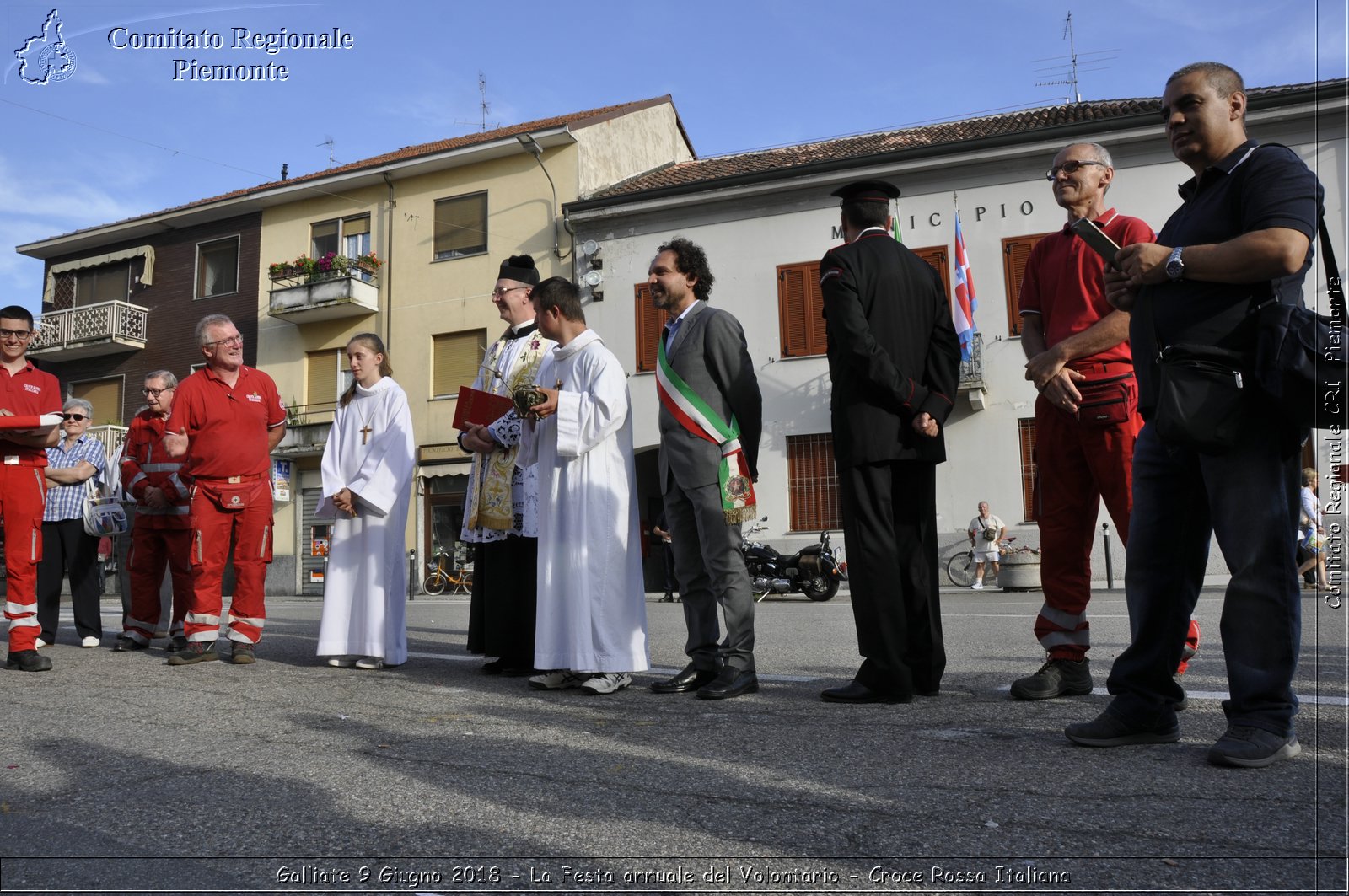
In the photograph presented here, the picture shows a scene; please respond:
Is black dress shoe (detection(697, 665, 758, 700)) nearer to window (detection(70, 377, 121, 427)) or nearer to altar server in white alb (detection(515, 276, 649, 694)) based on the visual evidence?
altar server in white alb (detection(515, 276, 649, 694))

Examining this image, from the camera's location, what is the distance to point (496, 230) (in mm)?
25281

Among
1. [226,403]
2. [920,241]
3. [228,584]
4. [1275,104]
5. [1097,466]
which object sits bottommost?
[228,584]

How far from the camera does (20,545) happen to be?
6.02 m

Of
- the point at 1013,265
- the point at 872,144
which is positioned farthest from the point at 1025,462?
the point at 872,144

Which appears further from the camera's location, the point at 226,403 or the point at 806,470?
the point at 806,470

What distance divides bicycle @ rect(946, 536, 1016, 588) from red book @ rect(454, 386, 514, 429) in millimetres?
14770

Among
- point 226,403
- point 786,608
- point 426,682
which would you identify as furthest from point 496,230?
point 426,682

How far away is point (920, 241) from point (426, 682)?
1771cm

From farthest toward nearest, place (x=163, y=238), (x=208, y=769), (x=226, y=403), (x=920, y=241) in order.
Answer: (x=163, y=238) → (x=920, y=241) → (x=226, y=403) → (x=208, y=769)

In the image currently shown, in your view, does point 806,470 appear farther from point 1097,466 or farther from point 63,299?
point 63,299

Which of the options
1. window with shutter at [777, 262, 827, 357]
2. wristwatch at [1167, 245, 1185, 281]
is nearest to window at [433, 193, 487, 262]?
window with shutter at [777, 262, 827, 357]

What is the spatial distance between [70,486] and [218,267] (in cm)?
2361

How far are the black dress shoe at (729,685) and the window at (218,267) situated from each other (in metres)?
27.5

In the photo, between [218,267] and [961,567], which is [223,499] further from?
[218,267]
